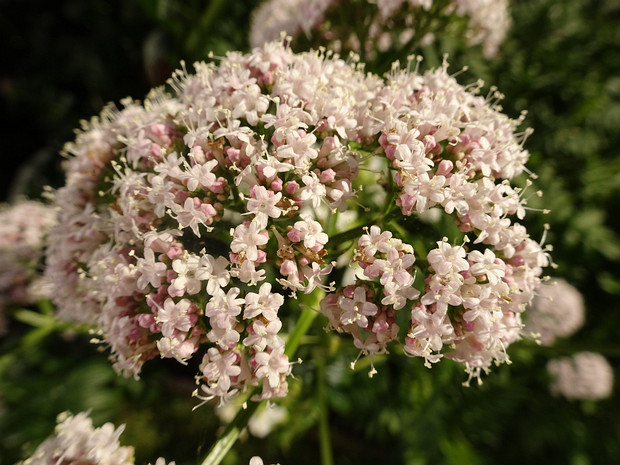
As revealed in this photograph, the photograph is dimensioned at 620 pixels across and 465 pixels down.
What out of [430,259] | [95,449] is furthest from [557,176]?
[95,449]

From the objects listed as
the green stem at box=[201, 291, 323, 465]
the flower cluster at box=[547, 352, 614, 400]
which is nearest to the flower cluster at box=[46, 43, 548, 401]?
the green stem at box=[201, 291, 323, 465]

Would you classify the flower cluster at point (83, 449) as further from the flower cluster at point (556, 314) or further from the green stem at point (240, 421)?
the flower cluster at point (556, 314)

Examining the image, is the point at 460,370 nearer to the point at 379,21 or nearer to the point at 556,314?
the point at 556,314

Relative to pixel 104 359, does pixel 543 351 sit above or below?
below

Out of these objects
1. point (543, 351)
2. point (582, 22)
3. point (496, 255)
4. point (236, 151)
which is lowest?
point (543, 351)

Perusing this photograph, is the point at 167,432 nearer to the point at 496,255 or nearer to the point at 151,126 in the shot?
the point at 151,126

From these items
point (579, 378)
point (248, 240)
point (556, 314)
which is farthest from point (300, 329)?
point (579, 378)

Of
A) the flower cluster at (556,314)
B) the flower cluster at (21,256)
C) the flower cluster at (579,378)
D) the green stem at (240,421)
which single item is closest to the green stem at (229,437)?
the green stem at (240,421)

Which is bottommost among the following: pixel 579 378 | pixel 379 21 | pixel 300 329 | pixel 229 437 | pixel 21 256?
pixel 579 378
